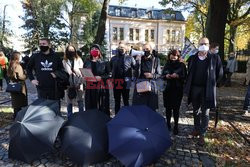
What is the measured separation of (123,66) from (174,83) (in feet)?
4.54

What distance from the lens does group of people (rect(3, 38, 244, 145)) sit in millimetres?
5453

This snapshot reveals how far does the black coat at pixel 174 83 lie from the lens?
19.6ft

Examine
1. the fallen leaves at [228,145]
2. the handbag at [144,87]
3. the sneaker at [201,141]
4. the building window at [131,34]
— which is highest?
the building window at [131,34]

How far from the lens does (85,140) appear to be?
437 cm

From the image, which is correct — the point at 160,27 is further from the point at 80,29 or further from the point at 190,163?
the point at 190,163

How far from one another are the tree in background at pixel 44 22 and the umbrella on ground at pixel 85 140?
2810 cm

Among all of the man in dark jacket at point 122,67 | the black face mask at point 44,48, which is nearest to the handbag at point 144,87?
the man in dark jacket at point 122,67

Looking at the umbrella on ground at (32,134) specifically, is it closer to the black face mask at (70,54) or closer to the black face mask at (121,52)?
the black face mask at (70,54)

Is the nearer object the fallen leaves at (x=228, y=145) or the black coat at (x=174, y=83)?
the fallen leaves at (x=228, y=145)

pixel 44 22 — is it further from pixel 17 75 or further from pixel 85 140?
pixel 85 140

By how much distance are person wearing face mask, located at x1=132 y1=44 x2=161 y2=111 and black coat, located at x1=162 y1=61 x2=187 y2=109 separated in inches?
9.3

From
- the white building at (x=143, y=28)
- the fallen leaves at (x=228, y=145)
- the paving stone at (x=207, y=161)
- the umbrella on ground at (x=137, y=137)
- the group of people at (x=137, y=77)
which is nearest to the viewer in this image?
the umbrella on ground at (x=137, y=137)

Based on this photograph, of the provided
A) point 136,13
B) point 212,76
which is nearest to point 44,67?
point 212,76

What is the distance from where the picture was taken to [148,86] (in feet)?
19.4
